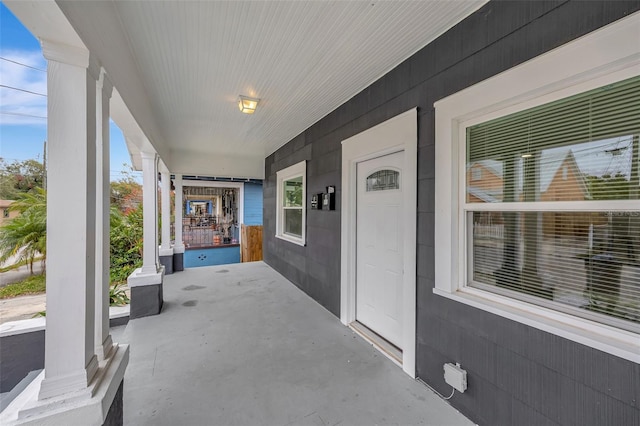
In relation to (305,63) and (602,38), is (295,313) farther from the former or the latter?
(602,38)

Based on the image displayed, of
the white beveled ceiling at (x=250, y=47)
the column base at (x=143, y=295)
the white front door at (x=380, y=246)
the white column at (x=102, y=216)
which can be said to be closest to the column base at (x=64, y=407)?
the white column at (x=102, y=216)

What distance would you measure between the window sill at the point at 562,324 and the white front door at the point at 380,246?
863 millimetres

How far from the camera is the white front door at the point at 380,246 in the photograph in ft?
8.55

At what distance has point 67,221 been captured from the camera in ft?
3.90

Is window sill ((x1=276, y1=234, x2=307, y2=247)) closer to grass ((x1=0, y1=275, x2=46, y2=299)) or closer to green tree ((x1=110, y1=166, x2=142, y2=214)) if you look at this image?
grass ((x1=0, y1=275, x2=46, y2=299))

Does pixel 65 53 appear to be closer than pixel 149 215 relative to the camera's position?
Yes

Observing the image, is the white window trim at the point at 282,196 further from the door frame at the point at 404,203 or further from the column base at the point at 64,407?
the column base at the point at 64,407

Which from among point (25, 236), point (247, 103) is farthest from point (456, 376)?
point (25, 236)

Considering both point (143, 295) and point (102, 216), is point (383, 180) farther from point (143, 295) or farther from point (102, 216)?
point (143, 295)

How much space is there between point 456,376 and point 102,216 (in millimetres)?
2519

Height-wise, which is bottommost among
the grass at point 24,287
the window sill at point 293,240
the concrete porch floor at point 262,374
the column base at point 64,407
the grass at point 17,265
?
the concrete porch floor at point 262,374

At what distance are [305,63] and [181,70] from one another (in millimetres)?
1260

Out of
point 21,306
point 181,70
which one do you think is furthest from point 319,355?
point 21,306

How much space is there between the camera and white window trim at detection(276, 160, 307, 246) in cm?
445
